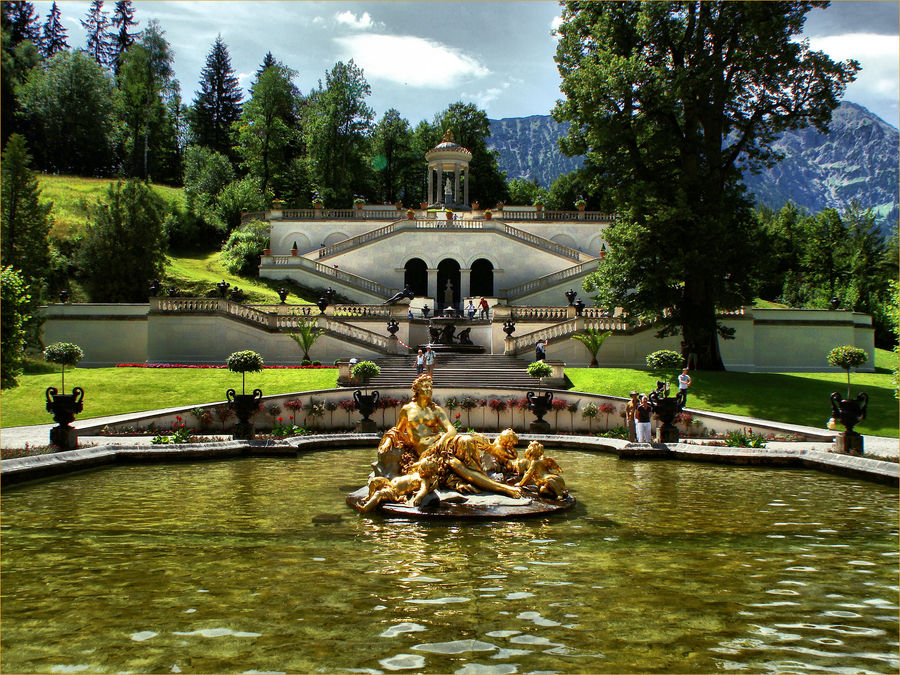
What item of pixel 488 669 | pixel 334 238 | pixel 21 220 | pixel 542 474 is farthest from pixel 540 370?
pixel 334 238

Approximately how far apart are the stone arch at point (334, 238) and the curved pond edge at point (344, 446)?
1460 inches

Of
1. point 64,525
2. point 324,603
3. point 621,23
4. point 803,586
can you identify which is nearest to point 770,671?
point 803,586

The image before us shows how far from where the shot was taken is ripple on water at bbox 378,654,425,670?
18.8ft

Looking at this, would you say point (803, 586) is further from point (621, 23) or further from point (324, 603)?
point (621, 23)

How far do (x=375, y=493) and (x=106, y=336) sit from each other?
96.7 feet

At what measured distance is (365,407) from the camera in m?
22.0

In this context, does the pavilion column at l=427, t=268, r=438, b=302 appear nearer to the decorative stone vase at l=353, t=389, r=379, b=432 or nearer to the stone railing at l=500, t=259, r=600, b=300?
the stone railing at l=500, t=259, r=600, b=300

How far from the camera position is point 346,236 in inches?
2180

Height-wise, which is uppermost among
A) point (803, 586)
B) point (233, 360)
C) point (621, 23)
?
point (621, 23)

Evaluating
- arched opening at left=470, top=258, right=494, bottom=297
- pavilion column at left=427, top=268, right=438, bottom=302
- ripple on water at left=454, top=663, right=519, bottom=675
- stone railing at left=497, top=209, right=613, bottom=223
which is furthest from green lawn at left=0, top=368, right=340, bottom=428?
stone railing at left=497, top=209, right=613, bottom=223

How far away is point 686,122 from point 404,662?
28785mm

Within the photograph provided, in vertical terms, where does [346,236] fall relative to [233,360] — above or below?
above

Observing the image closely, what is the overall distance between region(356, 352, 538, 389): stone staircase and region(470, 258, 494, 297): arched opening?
16581 mm

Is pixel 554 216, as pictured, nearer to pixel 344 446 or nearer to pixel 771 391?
pixel 771 391
